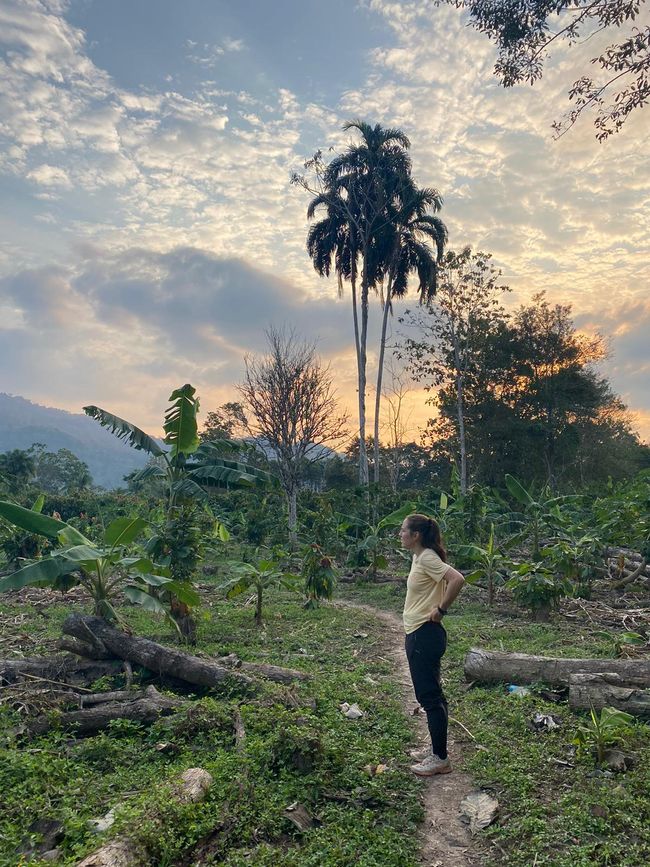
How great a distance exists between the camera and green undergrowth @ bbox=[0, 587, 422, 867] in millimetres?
3244

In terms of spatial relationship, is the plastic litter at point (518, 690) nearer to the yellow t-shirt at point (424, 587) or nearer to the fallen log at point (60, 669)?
the yellow t-shirt at point (424, 587)

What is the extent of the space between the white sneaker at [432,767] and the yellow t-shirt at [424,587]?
0.96 m

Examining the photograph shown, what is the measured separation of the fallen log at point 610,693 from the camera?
16.0ft

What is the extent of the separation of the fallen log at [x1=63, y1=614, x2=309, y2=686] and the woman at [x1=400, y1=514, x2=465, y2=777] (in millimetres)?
1952

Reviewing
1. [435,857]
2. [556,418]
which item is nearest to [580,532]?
[435,857]

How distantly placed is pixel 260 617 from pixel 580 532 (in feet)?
29.4

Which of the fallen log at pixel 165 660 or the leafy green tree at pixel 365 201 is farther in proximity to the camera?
the leafy green tree at pixel 365 201

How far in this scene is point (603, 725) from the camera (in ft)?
14.2

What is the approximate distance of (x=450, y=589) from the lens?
4.31 m

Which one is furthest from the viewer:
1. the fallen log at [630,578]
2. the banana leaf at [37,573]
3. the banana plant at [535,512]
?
the banana plant at [535,512]

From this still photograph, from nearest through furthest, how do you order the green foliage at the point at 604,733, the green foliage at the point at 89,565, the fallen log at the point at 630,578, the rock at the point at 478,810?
the rock at the point at 478,810 < the green foliage at the point at 604,733 < the green foliage at the point at 89,565 < the fallen log at the point at 630,578

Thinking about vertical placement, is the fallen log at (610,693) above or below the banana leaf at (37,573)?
below

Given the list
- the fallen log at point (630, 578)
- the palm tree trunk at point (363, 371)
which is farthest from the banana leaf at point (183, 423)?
the palm tree trunk at point (363, 371)

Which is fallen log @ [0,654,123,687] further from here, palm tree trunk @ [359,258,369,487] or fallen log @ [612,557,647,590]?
palm tree trunk @ [359,258,369,487]
